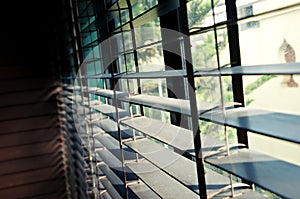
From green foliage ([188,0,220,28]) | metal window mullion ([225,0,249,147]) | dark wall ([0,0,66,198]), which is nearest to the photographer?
metal window mullion ([225,0,249,147])

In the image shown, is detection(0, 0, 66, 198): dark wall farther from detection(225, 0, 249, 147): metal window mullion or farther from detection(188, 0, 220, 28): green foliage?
detection(225, 0, 249, 147): metal window mullion

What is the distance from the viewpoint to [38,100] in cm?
400

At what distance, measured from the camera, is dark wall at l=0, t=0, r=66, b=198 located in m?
3.91

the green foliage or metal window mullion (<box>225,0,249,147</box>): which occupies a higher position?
the green foliage

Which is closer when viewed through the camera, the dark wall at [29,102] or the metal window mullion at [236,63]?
the metal window mullion at [236,63]

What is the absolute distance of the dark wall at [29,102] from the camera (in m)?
3.91

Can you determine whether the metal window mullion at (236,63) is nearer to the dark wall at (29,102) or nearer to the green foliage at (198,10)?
the green foliage at (198,10)

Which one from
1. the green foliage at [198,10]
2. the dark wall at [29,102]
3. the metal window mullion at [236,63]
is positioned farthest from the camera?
the dark wall at [29,102]

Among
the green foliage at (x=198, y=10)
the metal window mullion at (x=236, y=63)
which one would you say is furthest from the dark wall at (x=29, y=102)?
the metal window mullion at (x=236, y=63)

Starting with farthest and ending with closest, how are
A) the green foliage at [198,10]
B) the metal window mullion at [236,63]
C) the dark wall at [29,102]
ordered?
the dark wall at [29,102], the green foliage at [198,10], the metal window mullion at [236,63]

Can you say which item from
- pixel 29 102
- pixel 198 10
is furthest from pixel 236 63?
pixel 29 102

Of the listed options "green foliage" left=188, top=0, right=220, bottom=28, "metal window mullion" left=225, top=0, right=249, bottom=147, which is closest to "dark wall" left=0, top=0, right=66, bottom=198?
"green foliage" left=188, top=0, right=220, bottom=28

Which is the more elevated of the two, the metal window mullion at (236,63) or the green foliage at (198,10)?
the green foliage at (198,10)

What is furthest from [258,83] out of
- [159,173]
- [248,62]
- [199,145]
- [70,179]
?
[70,179]
